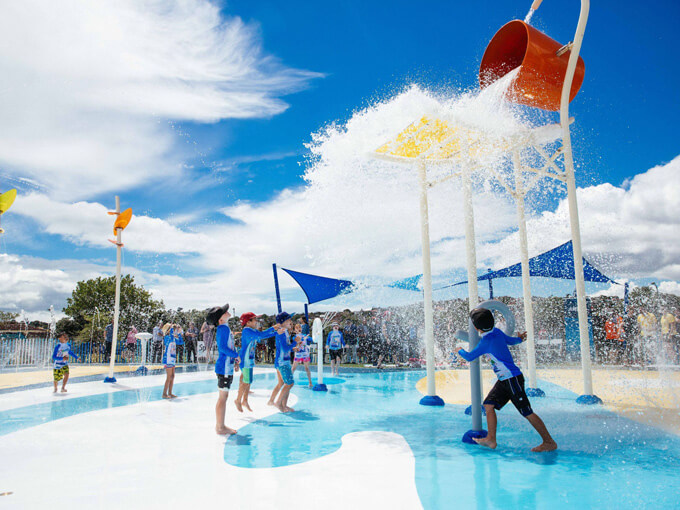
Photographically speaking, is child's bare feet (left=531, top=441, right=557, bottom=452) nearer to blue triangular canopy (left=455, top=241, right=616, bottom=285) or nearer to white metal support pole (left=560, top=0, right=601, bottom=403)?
white metal support pole (left=560, top=0, right=601, bottom=403)

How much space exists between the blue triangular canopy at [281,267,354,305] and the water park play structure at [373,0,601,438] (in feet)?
29.3

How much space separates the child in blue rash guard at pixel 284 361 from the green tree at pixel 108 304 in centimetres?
3929

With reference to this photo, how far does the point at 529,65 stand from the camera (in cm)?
711

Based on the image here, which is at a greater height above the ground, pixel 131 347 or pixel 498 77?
pixel 498 77

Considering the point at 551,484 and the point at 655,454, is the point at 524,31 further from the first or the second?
the point at 551,484

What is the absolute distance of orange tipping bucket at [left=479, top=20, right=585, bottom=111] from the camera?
282 inches

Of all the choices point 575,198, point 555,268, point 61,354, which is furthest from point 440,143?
point 555,268

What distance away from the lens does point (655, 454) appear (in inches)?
179

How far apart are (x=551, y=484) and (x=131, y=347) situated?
2207cm

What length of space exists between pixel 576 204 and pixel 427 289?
3.03 metres

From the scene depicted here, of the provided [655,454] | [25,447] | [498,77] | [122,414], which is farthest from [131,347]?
[655,454]

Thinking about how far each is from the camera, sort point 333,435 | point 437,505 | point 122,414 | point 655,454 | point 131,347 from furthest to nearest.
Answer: point 131,347 → point 122,414 → point 333,435 → point 655,454 → point 437,505

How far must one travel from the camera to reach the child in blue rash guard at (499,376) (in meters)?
4.66

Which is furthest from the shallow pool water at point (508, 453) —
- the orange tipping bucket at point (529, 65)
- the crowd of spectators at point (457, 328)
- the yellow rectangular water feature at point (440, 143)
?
the crowd of spectators at point (457, 328)
